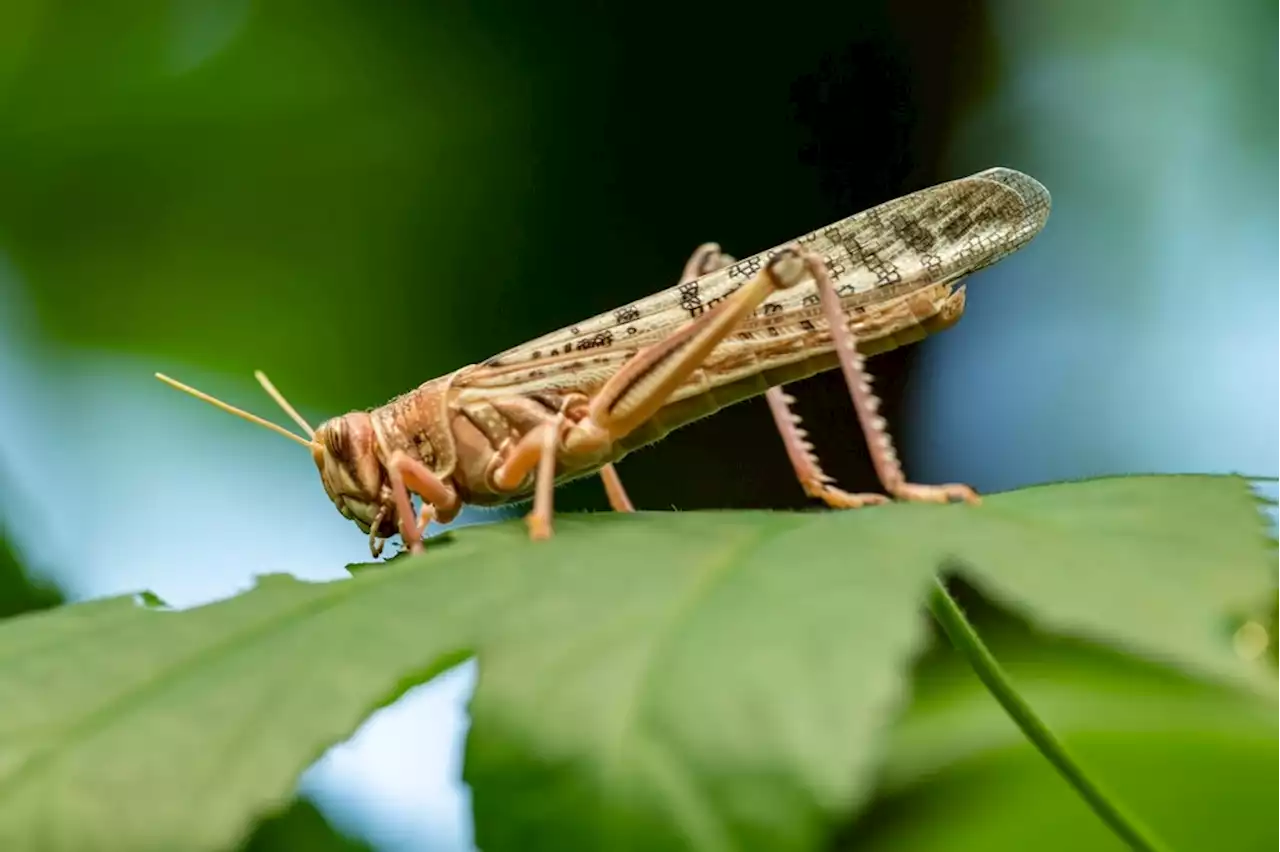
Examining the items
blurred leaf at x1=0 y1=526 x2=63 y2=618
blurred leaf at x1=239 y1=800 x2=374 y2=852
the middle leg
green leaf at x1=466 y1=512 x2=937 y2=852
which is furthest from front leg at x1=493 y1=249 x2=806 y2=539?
blurred leaf at x1=0 y1=526 x2=63 y2=618

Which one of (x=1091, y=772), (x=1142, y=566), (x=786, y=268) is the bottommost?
(x=1091, y=772)

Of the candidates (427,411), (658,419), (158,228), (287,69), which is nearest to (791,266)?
(658,419)

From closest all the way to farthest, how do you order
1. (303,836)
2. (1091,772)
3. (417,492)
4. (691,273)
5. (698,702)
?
(698,702), (1091,772), (303,836), (417,492), (691,273)

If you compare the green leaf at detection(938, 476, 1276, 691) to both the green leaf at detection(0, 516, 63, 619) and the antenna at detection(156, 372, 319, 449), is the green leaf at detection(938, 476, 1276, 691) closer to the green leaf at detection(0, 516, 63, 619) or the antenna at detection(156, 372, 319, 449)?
the antenna at detection(156, 372, 319, 449)

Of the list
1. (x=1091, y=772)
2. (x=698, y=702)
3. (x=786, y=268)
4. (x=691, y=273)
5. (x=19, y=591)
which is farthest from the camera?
(x=19, y=591)

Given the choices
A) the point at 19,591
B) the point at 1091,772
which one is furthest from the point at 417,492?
the point at 19,591

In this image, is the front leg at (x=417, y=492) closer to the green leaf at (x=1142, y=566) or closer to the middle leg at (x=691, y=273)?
the middle leg at (x=691, y=273)

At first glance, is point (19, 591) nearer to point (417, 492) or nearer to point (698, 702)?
point (417, 492)
